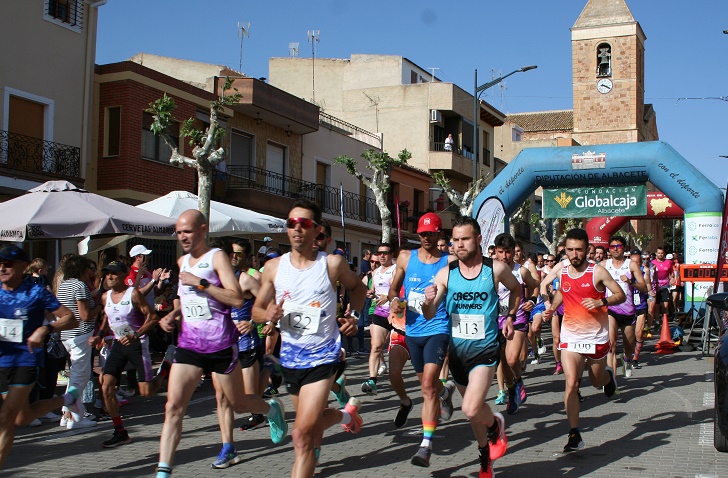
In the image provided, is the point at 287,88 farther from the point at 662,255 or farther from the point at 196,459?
the point at 196,459

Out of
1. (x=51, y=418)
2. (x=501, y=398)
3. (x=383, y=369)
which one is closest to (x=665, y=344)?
(x=383, y=369)

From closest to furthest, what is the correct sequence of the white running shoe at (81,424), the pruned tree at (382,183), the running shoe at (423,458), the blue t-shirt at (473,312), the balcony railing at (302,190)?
the blue t-shirt at (473,312) < the running shoe at (423,458) < the white running shoe at (81,424) < the pruned tree at (382,183) < the balcony railing at (302,190)

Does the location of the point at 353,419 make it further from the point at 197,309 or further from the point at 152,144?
the point at 152,144

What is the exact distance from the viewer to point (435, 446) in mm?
7465

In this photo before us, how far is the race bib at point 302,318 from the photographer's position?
5.44m

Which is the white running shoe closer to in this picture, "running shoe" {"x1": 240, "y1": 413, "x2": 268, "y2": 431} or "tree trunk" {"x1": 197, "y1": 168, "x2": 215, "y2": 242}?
"running shoe" {"x1": 240, "y1": 413, "x2": 268, "y2": 431}

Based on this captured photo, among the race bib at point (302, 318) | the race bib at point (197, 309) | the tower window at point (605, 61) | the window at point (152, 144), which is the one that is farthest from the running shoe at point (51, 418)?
the tower window at point (605, 61)

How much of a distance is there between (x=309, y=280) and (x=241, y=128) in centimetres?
2274

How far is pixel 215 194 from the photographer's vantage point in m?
25.8

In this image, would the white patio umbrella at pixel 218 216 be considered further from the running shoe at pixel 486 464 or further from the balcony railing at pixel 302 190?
the balcony railing at pixel 302 190

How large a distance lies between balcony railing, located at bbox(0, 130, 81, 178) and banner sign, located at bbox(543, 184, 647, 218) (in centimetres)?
1148

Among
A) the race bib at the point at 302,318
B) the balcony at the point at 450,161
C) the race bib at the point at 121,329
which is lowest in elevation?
the race bib at the point at 121,329

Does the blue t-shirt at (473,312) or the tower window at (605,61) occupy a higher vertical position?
the tower window at (605,61)

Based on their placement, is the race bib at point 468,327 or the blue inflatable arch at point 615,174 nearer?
the race bib at point 468,327
